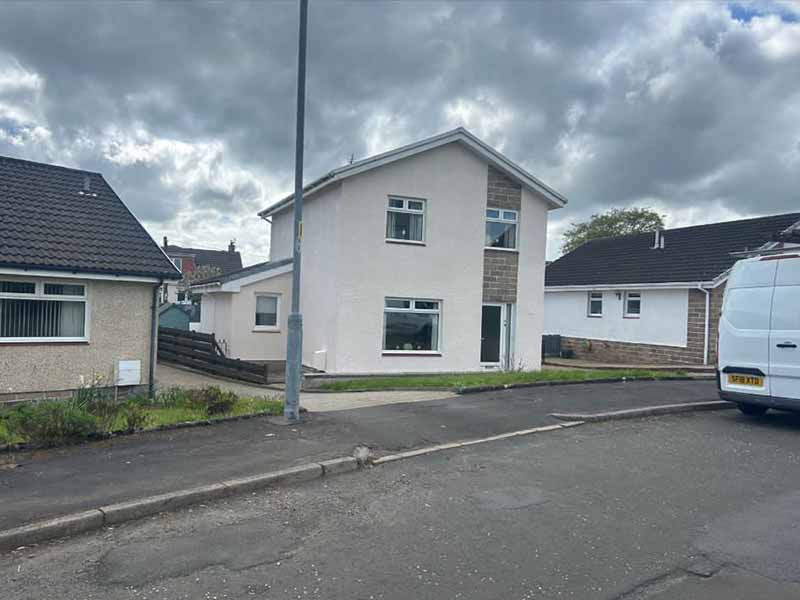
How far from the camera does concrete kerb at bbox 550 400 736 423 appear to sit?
10391 mm

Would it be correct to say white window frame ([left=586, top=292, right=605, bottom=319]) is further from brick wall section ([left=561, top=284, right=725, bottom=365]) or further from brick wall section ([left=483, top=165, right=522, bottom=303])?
brick wall section ([left=483, top=165, right=522, bottom=303])

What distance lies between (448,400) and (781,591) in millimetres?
8041

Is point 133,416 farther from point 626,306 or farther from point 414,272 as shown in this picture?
point 626,306

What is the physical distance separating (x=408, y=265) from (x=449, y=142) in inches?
143

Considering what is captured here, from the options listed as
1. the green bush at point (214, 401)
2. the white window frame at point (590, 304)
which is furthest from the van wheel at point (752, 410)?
the white window frame at point (590, 304)

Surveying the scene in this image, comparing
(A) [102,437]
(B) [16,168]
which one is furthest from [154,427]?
(B) [16,168]

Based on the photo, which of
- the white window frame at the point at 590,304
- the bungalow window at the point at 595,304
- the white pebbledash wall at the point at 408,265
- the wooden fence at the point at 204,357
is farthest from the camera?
the bungalow window at the point at 595,304

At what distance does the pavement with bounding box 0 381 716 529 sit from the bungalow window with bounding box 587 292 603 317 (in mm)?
14364

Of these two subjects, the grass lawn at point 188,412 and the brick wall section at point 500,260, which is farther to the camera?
the brick wall section at point 500,260

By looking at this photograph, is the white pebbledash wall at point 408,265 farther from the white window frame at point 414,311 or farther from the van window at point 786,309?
the van window at point 786,309

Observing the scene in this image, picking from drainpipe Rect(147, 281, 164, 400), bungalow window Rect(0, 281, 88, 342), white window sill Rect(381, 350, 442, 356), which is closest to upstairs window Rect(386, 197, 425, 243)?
white window sill Rect(381, 350, 442, 356)

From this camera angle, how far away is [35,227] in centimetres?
1235

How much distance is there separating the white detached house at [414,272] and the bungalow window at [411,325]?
3cm

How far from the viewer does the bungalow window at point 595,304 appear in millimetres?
26781
